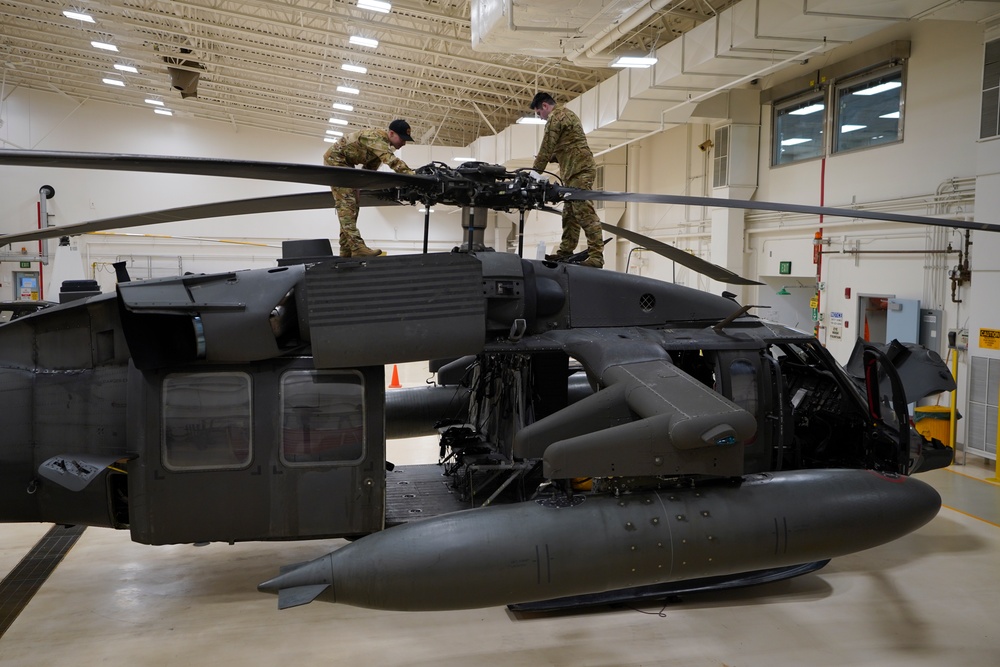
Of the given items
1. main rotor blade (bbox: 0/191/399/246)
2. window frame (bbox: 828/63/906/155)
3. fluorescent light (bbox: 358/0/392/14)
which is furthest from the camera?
fluorescent light (bbox: 358/0/392/14)

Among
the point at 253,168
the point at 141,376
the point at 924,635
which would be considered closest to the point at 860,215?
the point at 924,635

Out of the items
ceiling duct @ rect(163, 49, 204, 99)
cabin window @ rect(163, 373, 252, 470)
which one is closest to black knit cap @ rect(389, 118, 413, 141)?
cabin window @ rect(163, 373, 252, 470)

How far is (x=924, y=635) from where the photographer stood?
208 inches

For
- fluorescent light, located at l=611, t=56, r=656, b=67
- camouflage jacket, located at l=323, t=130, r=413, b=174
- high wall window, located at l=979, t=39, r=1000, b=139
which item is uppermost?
fluorescent light, located at l=611, t=56, r=656, b=67

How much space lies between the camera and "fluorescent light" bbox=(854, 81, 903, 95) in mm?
11797


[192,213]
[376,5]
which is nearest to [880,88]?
[376,5]

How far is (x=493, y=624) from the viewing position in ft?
17.7

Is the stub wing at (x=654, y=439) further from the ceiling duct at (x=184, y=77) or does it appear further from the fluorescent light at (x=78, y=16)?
the ceiling duct at (x=184, y=77)

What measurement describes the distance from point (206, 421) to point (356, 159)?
2.40 m

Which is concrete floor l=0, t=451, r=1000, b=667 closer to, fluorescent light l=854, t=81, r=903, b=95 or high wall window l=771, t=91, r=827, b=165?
fluorescent light l=854, t=81, r=903, b=95

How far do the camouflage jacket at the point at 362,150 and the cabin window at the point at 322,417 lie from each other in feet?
5.97

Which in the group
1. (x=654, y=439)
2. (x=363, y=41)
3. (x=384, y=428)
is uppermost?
(x=363, y=41)

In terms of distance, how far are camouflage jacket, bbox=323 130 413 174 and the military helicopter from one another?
13.7 inches

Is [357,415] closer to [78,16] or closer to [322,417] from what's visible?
[322,417]
